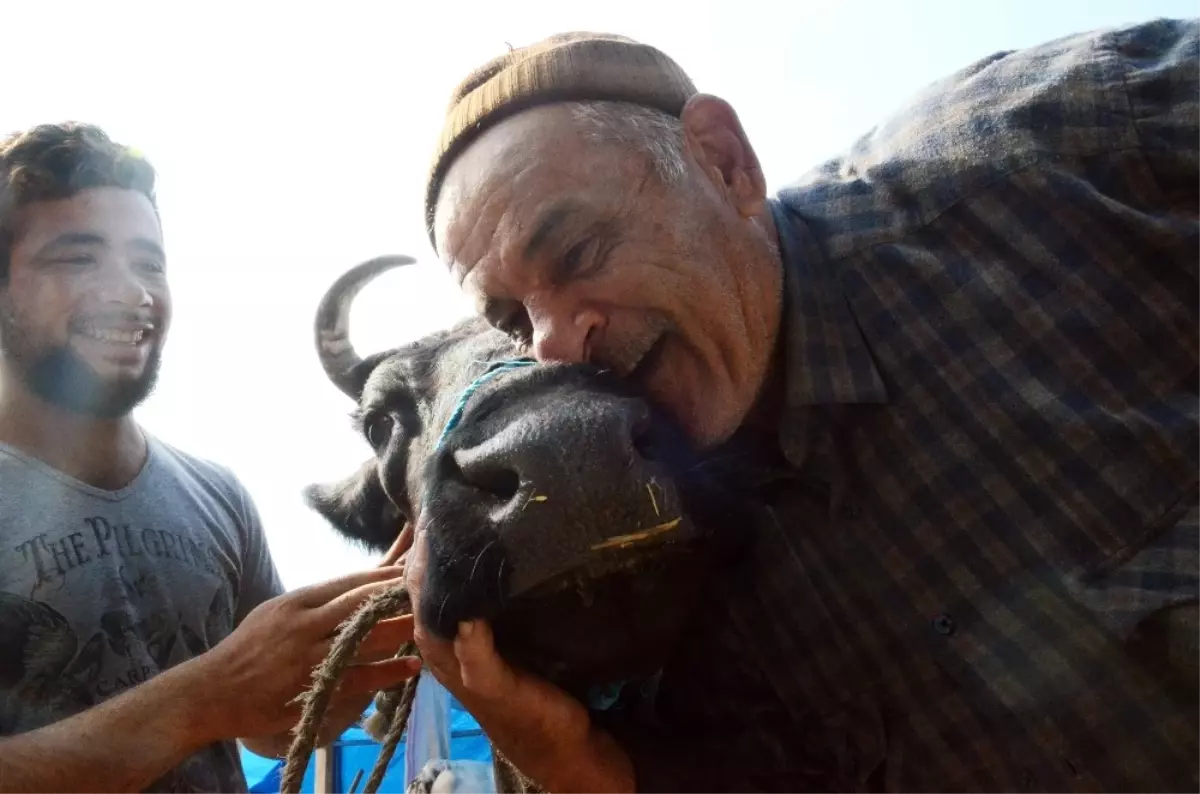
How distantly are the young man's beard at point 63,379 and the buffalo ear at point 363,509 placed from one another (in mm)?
1044

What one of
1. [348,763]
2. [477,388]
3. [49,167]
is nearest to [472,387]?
[477,388]

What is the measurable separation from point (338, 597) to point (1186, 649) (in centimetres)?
180

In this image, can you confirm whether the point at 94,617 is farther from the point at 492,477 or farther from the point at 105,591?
the point at 492,477

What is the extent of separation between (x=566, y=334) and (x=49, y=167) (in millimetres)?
3002

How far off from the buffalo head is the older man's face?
0.09 m

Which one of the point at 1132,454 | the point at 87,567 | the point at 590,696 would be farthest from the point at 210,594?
the point at 1132,454

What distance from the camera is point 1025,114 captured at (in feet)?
5.28

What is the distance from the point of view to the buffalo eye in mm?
2230

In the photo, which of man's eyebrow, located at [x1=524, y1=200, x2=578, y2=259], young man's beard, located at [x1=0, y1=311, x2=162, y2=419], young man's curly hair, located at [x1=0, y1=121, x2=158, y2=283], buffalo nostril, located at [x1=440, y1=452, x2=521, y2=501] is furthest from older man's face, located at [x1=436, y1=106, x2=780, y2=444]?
young man's curly hair, located at [x1=0, y1=121, x2=158, y2=283]

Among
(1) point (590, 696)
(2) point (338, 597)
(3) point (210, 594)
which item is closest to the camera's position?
(1) point (590, 696)

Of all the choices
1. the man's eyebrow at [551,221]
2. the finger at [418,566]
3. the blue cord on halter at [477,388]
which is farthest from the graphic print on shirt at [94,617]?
the man's eyebrow at [551,221]

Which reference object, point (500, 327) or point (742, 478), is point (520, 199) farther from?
point (742, 478)

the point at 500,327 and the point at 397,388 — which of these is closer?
the point at 500,327

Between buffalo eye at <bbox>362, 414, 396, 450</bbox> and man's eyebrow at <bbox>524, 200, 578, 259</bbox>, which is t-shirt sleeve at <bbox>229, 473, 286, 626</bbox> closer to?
buffalo eye at <bbox>362, 414, 396, 450</bbox>
